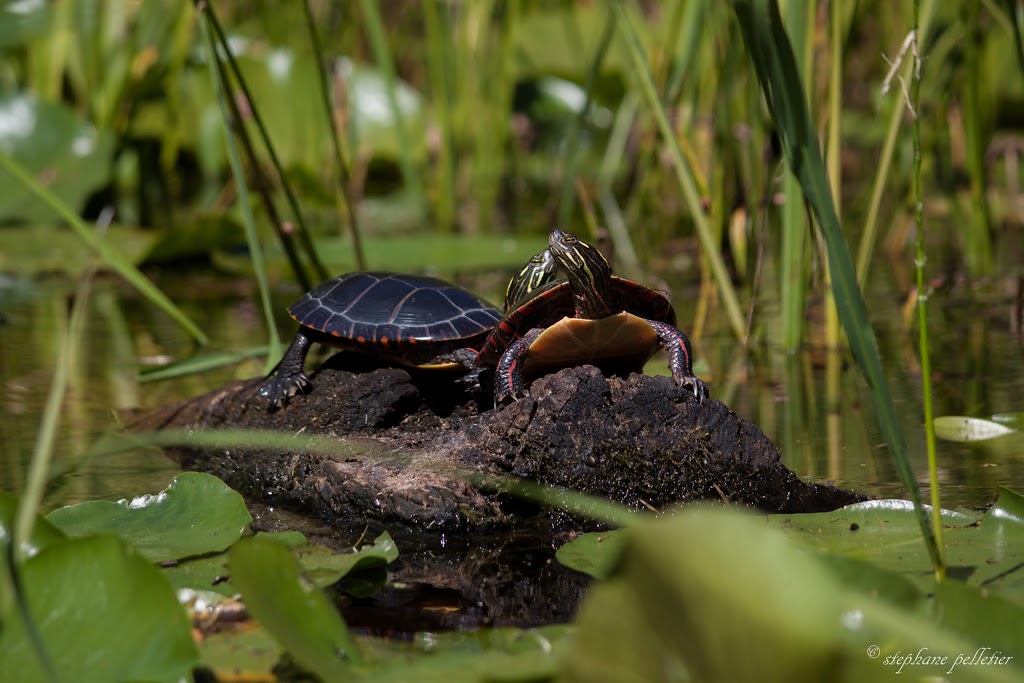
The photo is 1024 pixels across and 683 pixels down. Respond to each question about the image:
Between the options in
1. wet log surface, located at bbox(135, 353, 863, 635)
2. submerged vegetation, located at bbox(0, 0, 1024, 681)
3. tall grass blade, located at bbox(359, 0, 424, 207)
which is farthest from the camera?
tall grass blade, located at bbox(359, 0, 424, 207)

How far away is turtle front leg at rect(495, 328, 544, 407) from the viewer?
81.4 inches

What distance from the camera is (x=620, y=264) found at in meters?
4.62

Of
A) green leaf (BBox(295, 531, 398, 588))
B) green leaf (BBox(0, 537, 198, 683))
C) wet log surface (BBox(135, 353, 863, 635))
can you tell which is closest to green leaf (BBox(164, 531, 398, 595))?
green leaf (BBox(295, 531, 398, 588))

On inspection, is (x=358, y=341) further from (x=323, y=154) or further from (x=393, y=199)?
(x=393, y=199)

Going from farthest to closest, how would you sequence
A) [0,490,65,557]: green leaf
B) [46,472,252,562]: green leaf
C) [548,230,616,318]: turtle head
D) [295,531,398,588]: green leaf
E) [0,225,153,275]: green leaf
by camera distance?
[0,225,153,275]: green leaf
[548,230,616,318]: turtle head
[46,472,252,562]: green leaf
[295,531,398,588]: green leaf
[0,490,65,557]: green leaf

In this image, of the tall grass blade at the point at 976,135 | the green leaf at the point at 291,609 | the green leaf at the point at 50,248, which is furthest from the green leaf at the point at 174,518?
the green leaf at the point at 50,248

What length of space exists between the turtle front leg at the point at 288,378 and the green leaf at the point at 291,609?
4.01 ft

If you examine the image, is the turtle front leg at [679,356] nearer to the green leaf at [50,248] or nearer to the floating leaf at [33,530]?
the floating leaf at [33,530]

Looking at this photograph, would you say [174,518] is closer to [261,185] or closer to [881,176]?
[261,185]

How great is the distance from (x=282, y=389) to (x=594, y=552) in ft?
3.66

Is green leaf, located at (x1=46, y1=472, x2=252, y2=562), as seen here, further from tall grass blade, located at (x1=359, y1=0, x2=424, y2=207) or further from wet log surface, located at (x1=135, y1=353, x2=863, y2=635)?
tall grass blade, located at (x1=359, y1=0, x2=424, y2=207)

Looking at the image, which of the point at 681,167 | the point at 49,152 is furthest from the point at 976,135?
the point at 49,152

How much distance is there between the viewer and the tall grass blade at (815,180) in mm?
1228

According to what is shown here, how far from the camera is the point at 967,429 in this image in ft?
7.27
